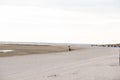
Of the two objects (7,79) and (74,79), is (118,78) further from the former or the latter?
(7,79)

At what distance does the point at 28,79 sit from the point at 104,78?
12.5ft

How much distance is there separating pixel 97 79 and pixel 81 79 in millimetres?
771

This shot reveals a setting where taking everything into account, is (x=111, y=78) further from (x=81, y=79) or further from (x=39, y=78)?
(x=39, y=78)

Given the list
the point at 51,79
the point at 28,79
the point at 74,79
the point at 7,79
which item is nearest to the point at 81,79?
the point at 74,79

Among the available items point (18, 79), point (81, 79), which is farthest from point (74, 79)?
point (18, 79)

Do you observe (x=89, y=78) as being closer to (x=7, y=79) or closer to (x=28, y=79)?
(x=28, y=79)

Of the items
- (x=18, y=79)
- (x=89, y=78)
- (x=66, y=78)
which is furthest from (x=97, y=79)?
(x=18, y=79)

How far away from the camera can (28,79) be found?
1469 cm

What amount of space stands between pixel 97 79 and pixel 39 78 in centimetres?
282

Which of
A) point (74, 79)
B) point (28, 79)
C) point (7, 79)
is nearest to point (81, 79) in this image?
point (74, 79)

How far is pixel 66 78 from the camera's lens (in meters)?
15.3

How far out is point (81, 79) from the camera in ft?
49.3

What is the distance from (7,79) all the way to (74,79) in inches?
128

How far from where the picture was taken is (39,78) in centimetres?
1516
